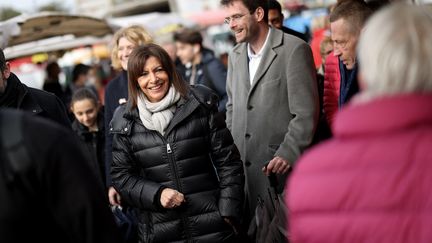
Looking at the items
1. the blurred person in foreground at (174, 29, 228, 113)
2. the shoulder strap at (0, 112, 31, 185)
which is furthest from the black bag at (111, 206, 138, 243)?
the shoulder strap at (0, 112, 31, 185)

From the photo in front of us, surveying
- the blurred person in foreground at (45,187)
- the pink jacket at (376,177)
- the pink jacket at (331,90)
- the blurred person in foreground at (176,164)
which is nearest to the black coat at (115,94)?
the blurred person in foreground at (176,164)

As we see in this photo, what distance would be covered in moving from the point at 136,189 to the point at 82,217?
6.36 ft

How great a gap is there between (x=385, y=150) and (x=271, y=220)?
220cm

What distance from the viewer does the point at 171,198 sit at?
419 centimetres

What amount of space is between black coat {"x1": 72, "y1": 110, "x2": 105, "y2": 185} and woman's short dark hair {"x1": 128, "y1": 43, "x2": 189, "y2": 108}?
2.03 m

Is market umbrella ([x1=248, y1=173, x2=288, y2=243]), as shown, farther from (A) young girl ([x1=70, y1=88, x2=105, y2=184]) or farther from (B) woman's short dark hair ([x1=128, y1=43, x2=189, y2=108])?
(A) young girl ([x1=70, y1=88, x2=105, y2=184])

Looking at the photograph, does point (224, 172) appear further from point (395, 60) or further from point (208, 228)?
point (395, 60)

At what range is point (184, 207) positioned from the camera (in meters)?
4.29

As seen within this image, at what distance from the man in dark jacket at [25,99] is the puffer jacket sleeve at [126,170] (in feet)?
1.60

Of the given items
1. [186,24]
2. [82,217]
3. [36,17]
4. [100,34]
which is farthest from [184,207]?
[186,24]

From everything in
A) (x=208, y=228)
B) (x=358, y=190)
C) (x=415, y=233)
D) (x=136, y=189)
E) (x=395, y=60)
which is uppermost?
(x=395, y=60)

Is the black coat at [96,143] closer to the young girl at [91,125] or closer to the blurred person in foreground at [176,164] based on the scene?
the young girl at [91,125]

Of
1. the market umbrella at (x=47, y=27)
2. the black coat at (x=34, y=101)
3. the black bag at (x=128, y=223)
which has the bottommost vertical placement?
the black bag at (x=128, y=223)

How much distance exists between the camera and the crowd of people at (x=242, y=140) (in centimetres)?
218
